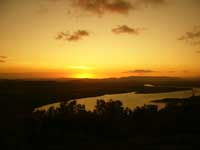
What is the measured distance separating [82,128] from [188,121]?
6927 millimetres

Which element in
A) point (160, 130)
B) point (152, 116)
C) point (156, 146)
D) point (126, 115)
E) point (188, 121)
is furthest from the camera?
point (126, 115)

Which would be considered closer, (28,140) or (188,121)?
(28,140)

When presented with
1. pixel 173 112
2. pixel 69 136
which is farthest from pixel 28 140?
pixel 173 112

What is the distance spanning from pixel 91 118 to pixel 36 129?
4.48 metres

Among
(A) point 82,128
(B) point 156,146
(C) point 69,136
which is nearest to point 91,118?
(A) point 82,128

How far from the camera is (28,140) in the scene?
13.1m

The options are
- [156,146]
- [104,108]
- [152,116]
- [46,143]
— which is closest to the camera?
[156,146]

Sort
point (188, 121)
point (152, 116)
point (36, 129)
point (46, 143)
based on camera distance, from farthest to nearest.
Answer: point (152, 116)
point (188, 121)
point (36, 129)
point (46, 143)

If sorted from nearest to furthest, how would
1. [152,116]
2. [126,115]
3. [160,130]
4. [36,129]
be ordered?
[36,129], [160,130], [152,116], [126,115]

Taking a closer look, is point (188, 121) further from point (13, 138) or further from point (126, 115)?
point (13, 138)

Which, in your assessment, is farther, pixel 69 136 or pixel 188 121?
pixel 188 121

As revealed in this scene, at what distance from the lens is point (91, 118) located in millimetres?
17922

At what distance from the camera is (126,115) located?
70.1 ft

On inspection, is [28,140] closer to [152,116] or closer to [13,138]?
[13,138]
